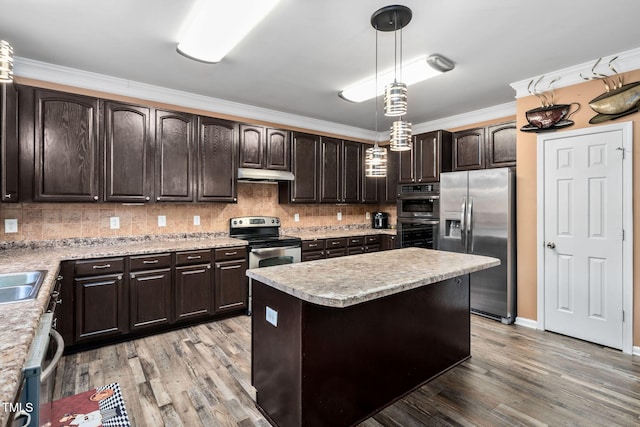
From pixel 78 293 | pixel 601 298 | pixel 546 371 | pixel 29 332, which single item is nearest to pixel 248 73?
pixel 78 293

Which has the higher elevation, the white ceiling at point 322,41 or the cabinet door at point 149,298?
the white ceiling at point 322,41

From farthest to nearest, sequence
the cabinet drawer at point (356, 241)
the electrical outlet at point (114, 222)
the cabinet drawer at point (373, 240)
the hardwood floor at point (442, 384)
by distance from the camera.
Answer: the cabinet drawer at point (373, 240) → the cabinet drawer at point (356, 241) → the electrical outlet at point (114, 222) → the hardwood floor at point (442, 384)

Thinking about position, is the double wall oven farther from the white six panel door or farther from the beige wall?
the white six panel door

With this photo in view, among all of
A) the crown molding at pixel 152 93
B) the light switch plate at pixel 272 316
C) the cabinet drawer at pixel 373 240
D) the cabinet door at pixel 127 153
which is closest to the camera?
the light switch plate at pixel 272 316

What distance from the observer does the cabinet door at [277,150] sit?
4359 millimetres

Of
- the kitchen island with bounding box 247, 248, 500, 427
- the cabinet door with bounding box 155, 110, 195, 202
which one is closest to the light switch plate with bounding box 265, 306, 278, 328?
the kitchen island with bounding box 247, 248, 500, 427

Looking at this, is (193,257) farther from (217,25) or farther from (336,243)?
(217,25)

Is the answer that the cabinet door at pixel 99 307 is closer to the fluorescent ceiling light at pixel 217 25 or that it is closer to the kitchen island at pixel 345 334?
the kitchen island at pixel 345 334

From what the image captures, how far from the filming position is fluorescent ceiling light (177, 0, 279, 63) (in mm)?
2105

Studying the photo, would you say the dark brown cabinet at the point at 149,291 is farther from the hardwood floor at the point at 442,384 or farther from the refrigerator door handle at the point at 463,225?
the refrigerator door handle at the point at 463,225

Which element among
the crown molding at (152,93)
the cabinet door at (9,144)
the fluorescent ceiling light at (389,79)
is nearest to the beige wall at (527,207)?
the fluorescent ceiling light at (389,79)

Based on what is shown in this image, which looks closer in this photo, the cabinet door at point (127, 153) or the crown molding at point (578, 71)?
the crown molding at point (578, 71)

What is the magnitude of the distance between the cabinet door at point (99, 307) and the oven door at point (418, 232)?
11.7ft

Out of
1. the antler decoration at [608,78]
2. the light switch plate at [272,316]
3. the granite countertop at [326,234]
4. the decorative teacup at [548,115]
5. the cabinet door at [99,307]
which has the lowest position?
the cabinet door at [99,307]
